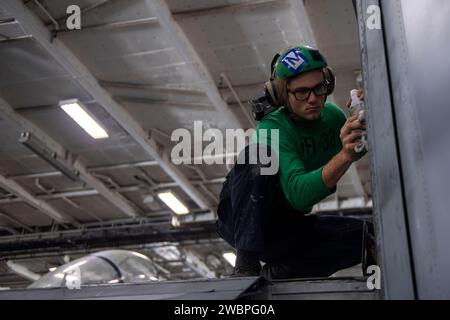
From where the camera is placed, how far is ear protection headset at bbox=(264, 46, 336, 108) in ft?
7.36

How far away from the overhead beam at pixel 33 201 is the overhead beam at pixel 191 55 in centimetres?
436

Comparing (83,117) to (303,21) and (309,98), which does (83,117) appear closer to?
(303,21)

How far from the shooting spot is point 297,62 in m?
A: 2.25

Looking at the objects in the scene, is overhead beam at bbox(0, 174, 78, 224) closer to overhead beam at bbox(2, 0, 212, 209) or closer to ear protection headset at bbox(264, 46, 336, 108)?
overhead beam at bbox(2, 0, 212, 209)

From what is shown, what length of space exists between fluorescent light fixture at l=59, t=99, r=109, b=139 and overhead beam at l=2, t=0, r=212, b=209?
1.26 feet

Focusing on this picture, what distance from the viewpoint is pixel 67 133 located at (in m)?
8.20

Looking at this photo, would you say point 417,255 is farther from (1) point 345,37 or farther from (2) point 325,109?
(1) point 345,37

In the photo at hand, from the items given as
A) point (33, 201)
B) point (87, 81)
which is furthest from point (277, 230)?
point (33, 201)

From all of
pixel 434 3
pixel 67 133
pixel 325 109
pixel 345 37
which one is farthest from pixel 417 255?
pixel 67 133

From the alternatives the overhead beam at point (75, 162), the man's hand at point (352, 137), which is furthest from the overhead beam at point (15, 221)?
the man's hand at point (352, 137)

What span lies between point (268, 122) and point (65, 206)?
929 centimetres

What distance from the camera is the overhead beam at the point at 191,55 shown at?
554 centimetres

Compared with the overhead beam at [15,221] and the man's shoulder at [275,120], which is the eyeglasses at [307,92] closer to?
the man's shoulder at [275,120]

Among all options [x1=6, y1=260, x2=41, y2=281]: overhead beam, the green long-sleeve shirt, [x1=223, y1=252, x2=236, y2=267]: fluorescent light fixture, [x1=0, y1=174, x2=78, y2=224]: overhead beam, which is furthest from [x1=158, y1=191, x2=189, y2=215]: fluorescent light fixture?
the green long-sleeve shirt
